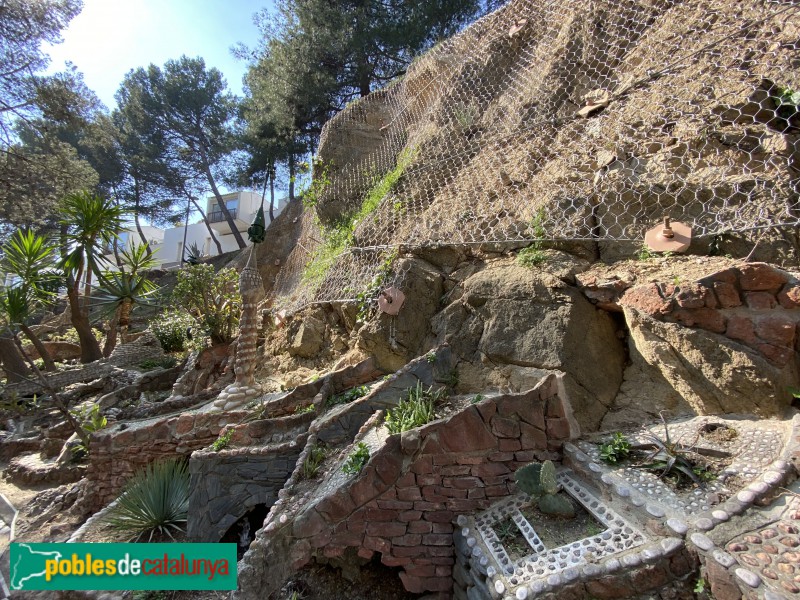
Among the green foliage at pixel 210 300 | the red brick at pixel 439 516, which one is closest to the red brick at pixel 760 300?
the red brick at pixel 439 516

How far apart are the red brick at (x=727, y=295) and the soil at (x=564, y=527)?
62.5 inches

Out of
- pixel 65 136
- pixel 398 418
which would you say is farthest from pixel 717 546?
pixel 65 136

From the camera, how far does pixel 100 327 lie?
12.1m

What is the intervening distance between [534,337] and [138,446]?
475 centimetres

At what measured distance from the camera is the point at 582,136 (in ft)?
13.8

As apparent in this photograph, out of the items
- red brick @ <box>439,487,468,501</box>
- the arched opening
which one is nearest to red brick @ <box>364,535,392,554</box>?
red brick @ <box>439,487,468,501</box>

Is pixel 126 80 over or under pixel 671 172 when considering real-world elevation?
over

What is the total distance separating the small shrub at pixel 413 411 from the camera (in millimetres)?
3123

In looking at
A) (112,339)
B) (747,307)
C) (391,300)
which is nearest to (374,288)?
(391,300)

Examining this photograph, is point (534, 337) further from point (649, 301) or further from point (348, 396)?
point (348, 396)

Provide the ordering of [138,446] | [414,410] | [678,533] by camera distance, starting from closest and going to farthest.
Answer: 1. [678,533]
2. [414,410]
3. [138,446]

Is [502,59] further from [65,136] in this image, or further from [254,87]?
[65,136]

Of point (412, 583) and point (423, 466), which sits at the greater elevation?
point (423, 466)

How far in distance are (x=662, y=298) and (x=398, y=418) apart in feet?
6.94
